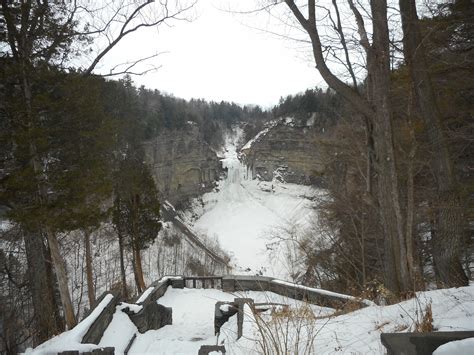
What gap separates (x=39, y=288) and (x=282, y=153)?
45489mm

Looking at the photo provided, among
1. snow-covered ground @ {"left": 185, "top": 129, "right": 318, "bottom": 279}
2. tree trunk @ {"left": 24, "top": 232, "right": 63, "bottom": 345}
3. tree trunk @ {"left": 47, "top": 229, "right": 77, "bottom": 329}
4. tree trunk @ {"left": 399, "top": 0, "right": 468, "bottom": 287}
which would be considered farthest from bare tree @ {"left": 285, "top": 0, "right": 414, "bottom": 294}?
snow-covered ground @ {"left": 185, "top": 129, "right": 318, "bottom": 279}

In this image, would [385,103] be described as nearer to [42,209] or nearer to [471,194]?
[471,194]

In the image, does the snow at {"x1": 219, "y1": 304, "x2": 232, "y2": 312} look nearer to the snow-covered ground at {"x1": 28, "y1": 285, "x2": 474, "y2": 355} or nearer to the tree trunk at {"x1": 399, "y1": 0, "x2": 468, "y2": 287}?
the snow-covered ground at {"x1": 28, "y1": 285, "x2": 474, "y2": 355}

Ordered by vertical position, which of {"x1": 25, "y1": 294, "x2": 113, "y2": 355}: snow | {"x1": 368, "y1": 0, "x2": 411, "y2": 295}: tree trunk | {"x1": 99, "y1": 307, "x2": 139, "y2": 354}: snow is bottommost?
{"x1": 99, "y1": 307, "x2": 139, "y2": 354}: snow

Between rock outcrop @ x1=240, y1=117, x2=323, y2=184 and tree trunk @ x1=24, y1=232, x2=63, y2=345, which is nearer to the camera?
tree trunk @ x1=24, y1=232, x2=63, y2=345

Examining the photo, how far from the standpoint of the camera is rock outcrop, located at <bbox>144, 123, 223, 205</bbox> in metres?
45.6

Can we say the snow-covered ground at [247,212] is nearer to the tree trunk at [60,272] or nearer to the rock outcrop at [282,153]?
the rock outcrop at [282,153]

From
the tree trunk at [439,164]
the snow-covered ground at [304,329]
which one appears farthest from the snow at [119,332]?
the tree trunk at [439,164]

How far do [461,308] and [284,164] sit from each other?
48779 mm

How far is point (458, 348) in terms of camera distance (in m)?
1.80

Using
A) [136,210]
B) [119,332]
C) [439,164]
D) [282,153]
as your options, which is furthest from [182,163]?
[439,164]

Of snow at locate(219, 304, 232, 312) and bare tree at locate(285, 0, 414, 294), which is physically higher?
bare tree at locate(285, 0, 414, 294)

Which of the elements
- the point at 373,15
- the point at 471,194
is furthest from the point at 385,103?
the point at 471,194

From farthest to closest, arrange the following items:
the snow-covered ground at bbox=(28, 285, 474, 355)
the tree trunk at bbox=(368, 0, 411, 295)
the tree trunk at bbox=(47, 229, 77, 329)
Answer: the tree trunk at bbox=(47, 229, 77, 329), the tree trunk at bbox=(368, 0, 411, 295), the snow-covered ground at bbox=(28, 285, 474, 355)
